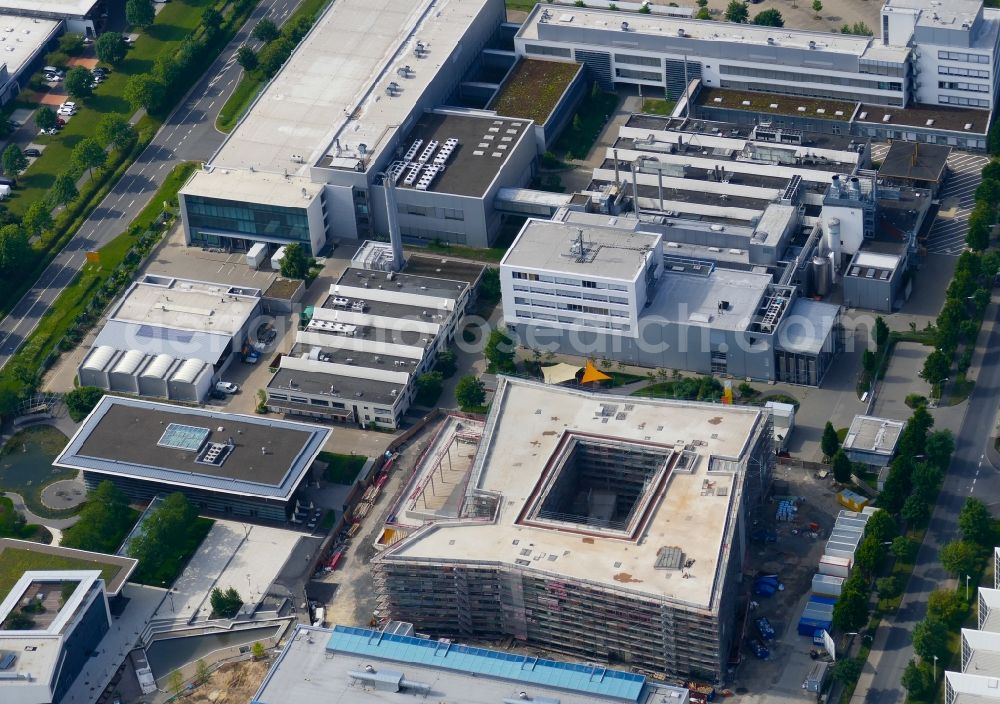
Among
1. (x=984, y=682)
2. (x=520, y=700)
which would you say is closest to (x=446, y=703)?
(x=520, y=700)

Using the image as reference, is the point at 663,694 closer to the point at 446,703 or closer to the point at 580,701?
the point at 580,701

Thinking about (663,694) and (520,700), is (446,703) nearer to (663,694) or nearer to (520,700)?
(520,700)

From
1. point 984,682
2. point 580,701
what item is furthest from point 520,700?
point 984,682

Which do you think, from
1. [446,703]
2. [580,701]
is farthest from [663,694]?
[446,703]

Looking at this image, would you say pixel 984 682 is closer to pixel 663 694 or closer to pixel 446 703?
pixel 663 694

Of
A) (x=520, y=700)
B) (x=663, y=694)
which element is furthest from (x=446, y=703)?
(x=663, y=694)
